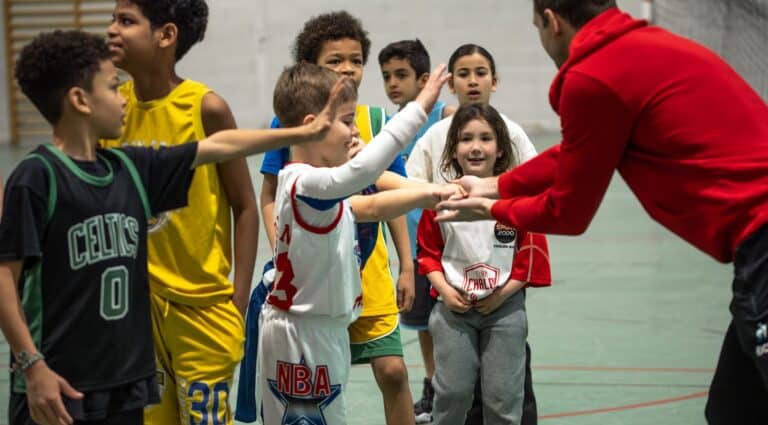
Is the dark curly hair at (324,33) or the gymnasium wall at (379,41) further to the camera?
the gymnasium wall at (379,41)

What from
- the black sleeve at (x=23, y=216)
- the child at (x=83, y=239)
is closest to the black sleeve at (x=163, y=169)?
the child at (x=83, y=239)

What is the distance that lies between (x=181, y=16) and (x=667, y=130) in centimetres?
158

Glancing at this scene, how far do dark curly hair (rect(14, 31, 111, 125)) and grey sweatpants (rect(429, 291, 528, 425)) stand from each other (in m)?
1.87

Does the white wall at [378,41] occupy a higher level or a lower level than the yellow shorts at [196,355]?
lower

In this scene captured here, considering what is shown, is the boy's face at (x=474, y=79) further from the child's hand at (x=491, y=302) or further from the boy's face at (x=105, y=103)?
the boy's face at (x=105, y=103)

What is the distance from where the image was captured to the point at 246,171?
356 centimetres

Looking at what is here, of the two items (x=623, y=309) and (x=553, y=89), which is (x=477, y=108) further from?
(x=623, y=309)

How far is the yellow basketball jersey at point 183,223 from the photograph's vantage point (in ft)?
11.4

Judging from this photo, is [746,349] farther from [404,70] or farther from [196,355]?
[404,70]

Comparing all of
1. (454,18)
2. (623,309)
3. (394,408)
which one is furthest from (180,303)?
(454,18)

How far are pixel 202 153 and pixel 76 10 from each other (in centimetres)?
1561

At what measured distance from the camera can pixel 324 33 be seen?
4.43 meters

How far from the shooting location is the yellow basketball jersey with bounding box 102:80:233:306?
3.46 metres

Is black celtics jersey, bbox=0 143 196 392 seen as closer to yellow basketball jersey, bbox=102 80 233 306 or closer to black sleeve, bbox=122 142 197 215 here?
black sleeve, bbox=122 142 197 215
